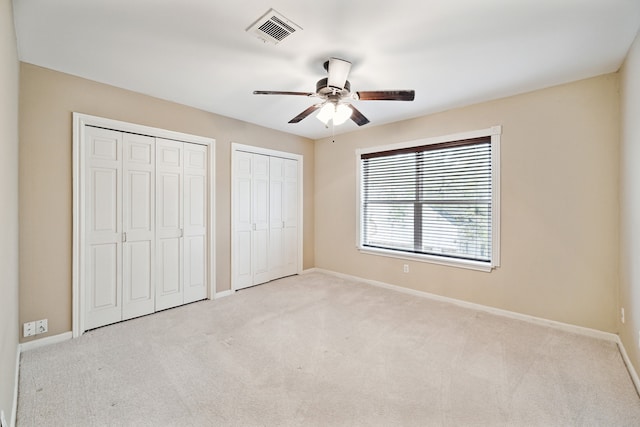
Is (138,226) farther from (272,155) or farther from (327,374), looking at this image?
(327,374)

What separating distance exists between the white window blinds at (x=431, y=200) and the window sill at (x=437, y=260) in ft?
0.31

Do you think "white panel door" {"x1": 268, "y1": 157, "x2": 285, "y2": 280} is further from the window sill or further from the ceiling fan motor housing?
the ceiling fan motor housing

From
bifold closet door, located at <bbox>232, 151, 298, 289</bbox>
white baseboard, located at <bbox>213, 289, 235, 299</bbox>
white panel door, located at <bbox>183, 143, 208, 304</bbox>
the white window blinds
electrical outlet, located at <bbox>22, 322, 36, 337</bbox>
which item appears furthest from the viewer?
bifold closet door, located at <bbox>232, 151, 298, 289</bbox>

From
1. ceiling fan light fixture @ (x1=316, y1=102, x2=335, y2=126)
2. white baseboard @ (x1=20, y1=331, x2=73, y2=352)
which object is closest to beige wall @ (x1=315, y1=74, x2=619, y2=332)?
ceiling fan light fixture @ (x1=316, y1=102, x2=335, y2=126)

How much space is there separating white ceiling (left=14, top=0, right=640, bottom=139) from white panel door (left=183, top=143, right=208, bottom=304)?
843mm

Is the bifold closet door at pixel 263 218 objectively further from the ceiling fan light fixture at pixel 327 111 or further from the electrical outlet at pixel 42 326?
the electrical outlet at pixel 42 326

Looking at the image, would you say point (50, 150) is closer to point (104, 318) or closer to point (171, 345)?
point (104, 318)

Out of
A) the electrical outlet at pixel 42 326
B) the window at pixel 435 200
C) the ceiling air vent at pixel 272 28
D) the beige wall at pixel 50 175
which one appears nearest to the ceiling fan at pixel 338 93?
the ceiling air vent at pixel 272 28

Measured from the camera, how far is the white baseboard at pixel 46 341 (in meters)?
2.44

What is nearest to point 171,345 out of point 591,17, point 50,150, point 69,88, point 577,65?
point 50,150

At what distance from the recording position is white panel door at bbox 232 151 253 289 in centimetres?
414

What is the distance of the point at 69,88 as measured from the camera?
2.70m

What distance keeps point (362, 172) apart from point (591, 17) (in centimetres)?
306

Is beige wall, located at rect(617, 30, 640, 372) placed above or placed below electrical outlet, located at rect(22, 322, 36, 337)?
above
